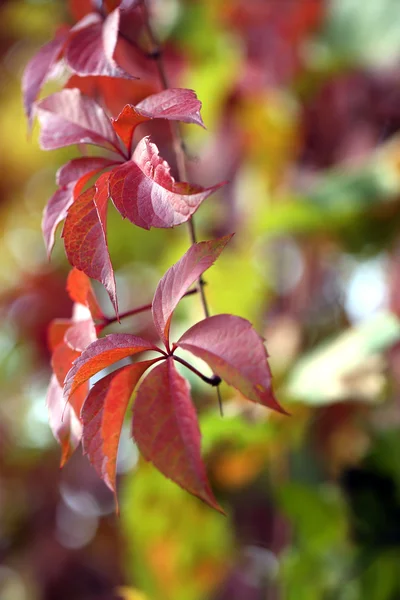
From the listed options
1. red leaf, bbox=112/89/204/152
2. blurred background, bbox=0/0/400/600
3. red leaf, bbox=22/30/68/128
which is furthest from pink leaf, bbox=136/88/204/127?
blurred background, bbox=0/0/400/600

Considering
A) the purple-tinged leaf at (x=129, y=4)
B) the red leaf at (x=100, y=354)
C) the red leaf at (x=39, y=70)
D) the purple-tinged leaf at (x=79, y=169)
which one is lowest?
the red leaf at (x=100, y=354)

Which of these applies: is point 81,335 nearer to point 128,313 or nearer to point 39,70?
point 128,313

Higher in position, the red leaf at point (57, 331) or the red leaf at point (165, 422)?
the red leaf at point (57, 331)

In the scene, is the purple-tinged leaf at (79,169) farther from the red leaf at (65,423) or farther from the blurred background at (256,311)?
the blurred background at (256,311)

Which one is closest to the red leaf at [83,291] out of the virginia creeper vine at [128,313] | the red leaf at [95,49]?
the virginia creeper vine at [128,313]

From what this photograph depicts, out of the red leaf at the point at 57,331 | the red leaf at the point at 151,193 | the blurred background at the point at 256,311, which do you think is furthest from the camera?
the blurred background at the point at 256,311

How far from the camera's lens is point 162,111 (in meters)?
0.29

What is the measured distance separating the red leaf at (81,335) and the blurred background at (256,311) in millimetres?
227

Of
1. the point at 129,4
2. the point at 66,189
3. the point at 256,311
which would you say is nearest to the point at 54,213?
the point at 66,189

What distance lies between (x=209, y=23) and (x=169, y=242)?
1.15ft

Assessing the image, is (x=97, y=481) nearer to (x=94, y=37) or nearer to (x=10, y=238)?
(x=10, y=238)

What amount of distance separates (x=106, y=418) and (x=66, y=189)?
0.11 m

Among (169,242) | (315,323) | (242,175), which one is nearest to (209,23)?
(242,175)

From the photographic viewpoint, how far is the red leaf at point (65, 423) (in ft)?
1.06
